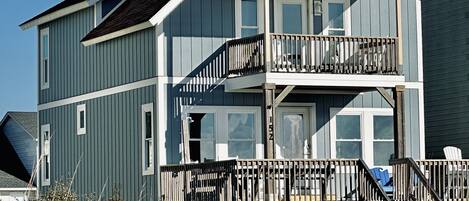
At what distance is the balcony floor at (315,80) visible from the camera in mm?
27766

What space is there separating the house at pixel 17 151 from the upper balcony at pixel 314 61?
56.3ft

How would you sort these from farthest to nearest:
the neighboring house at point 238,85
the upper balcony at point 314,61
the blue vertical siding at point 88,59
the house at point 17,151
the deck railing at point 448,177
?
the house at point 17,151 < the blue vertical siding at point 88,59 < the neighboring house at point 238,85 < the upper balcony at point 314,61 < the deck railing at point 448,177

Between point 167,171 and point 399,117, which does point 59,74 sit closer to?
point 167,171

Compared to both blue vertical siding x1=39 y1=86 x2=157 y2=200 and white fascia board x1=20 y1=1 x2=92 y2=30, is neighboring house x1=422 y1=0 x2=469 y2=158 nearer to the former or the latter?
blue vertical siding x1=39 y1=86 x2=157 y2=200

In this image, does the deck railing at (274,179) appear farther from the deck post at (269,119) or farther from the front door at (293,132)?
the front door at (293,132)

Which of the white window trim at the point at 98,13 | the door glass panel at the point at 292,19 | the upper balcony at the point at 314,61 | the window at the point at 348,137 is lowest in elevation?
the window at the point at 348,137

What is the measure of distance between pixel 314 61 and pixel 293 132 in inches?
103

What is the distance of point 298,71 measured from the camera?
28.1m

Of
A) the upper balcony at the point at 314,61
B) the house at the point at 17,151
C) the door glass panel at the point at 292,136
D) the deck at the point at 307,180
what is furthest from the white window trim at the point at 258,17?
the house at the point at 17,151

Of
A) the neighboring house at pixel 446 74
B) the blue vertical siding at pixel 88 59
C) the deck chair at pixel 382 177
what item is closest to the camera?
the deck chair at pixel 382 177

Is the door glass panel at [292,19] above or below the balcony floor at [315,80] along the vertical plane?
above

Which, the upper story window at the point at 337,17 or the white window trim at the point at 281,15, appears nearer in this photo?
the white window trim at the point at 281,15

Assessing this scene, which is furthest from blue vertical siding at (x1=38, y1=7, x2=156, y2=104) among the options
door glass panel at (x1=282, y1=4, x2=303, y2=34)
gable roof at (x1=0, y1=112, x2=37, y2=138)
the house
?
gable roof at (x1=0, y1=112, x2=37, y2=138)

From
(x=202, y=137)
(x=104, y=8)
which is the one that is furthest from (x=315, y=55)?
(x=104, y=8)
